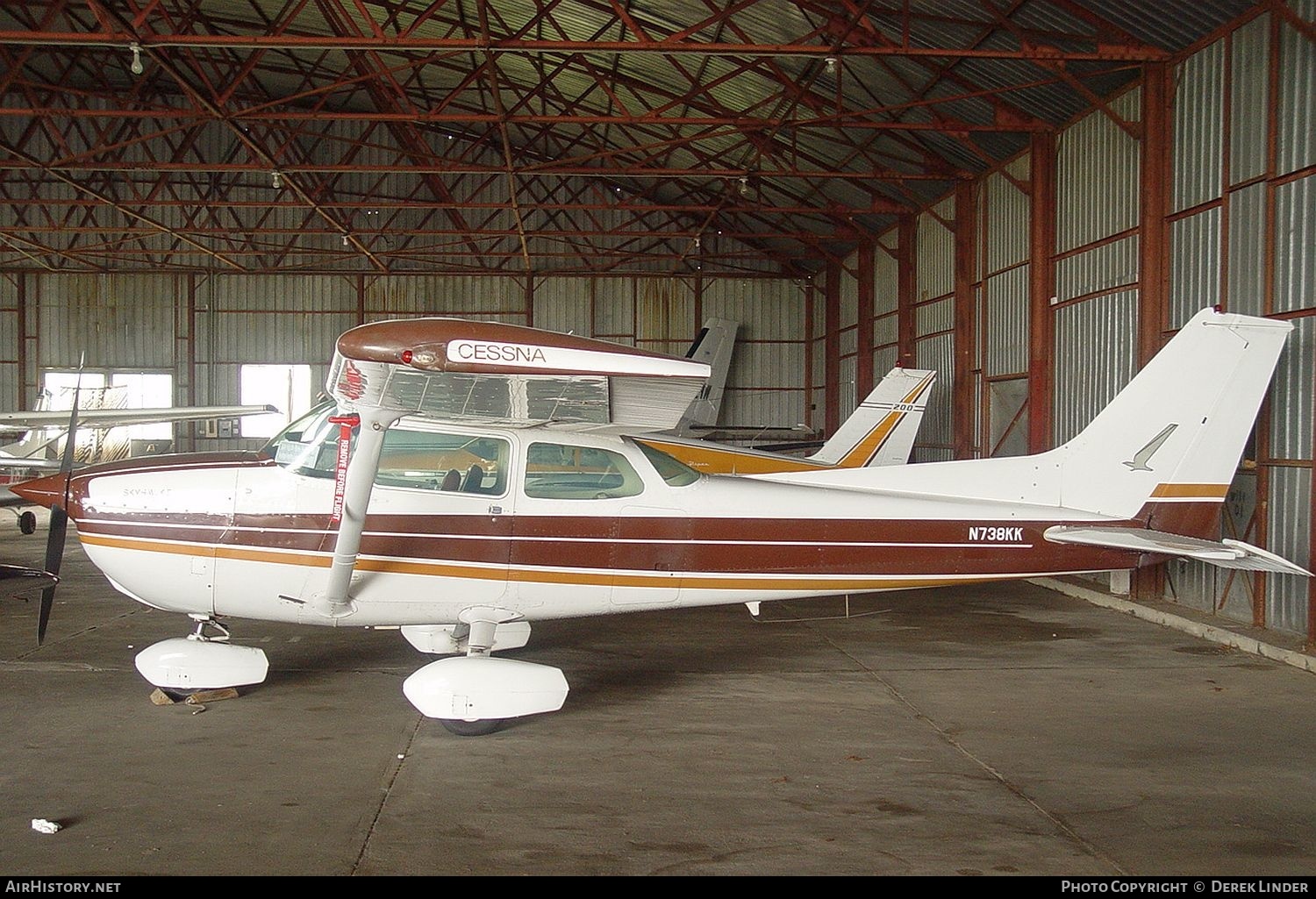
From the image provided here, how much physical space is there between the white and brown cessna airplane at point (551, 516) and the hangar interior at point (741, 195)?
2.09m

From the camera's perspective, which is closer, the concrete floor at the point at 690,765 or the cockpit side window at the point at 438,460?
the concrete floor at the point at 690,765

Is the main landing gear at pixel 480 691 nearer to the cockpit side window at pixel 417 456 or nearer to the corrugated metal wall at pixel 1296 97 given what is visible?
the cockpit side window at pixel 417 456

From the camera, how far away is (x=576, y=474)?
7219mm

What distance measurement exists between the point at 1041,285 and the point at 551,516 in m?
9.35

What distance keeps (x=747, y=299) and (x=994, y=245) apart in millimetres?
12528

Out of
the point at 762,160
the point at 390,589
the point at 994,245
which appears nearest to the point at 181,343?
the point at 762,160

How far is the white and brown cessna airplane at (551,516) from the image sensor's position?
6680mm

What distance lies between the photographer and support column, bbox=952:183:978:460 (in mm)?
16922

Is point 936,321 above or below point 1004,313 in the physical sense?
above

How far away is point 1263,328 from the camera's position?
8.10 meters

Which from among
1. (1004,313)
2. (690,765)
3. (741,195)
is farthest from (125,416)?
(741,195)

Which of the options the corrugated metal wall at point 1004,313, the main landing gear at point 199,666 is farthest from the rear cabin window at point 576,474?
the corrugated metal wall at point 1004,313

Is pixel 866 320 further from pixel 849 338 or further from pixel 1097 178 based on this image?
pixel 1097 178

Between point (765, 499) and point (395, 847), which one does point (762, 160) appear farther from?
point (395, 847)
